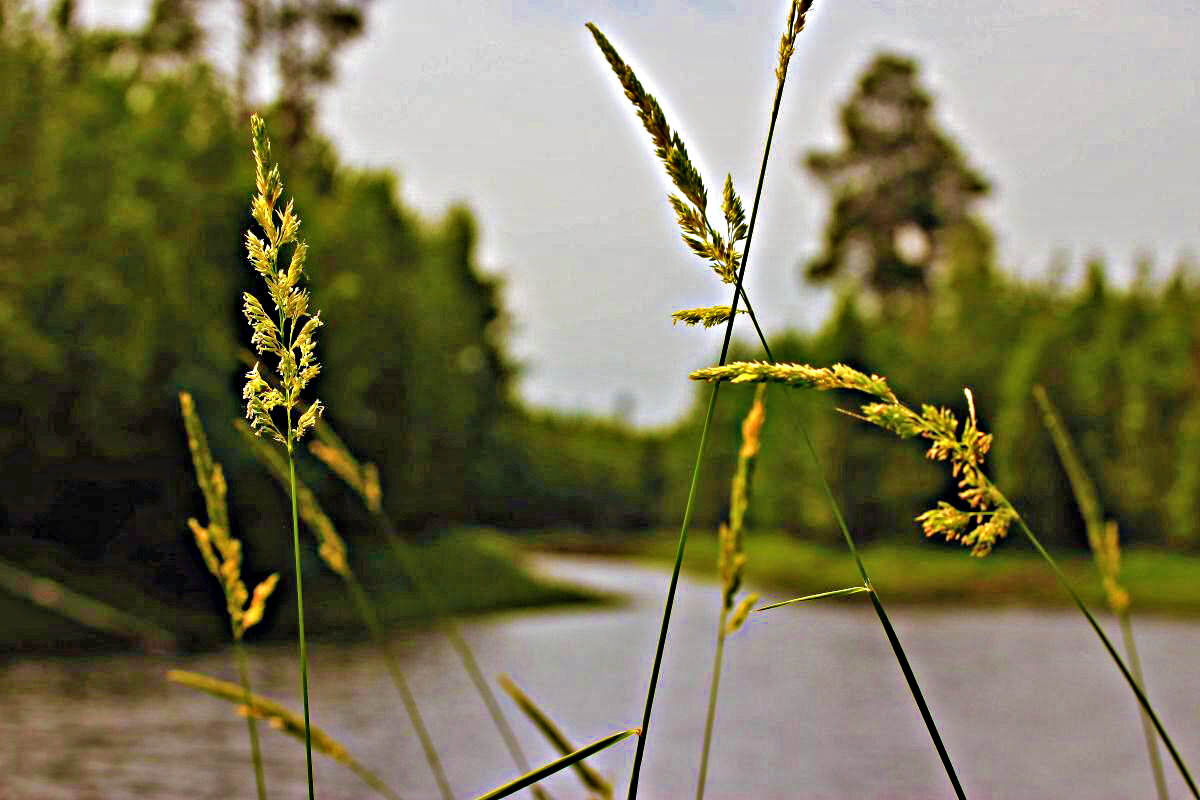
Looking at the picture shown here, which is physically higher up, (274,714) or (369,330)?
(369,330)

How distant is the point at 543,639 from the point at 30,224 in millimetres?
11782

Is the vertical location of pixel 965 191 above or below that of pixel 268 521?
above

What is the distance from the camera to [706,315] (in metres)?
1.21

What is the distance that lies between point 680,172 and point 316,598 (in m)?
26.5

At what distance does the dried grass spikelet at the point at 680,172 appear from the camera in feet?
3.77

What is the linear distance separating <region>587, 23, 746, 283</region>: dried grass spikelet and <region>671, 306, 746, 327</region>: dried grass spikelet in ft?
0.10

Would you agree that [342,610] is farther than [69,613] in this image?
Yes

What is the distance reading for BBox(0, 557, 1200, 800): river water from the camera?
1291cm

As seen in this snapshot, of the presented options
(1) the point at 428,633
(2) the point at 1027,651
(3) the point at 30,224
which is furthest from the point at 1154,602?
(3) the point at 30,224

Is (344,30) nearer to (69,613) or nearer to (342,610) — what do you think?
(342,610)

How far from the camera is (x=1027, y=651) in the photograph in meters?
Result: 24.6

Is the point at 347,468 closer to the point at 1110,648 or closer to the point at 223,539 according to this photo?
the point at 223,539

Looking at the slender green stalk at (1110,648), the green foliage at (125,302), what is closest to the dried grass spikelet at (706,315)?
the slender green stalk at (1110,648)

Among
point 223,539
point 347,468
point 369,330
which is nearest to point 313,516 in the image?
point 347,468
